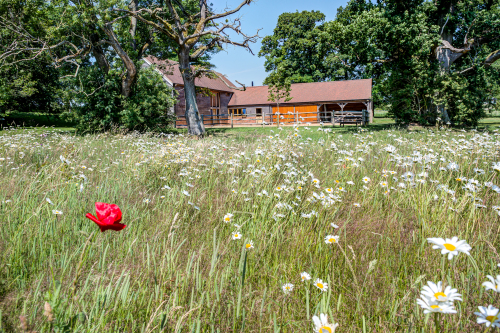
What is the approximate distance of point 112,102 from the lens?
1436 cm

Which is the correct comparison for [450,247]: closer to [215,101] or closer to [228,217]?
[228,217]

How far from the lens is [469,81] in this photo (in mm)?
16922

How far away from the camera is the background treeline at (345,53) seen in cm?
1367

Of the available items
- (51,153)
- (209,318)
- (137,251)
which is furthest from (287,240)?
(51,153)

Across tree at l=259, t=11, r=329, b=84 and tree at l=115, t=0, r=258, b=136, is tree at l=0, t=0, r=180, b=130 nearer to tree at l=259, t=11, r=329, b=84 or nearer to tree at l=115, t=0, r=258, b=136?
tree at l=115, t=0, r=258, b=136

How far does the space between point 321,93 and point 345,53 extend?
722 inches

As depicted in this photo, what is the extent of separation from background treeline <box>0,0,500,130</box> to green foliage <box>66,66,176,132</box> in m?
0.05

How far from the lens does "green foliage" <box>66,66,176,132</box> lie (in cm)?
1423

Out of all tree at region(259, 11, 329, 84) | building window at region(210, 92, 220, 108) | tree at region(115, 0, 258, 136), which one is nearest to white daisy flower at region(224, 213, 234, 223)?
tree at region(115, 0, 258, 136)

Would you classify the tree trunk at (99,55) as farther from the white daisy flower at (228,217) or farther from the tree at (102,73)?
the white daisy flower at (228,217)

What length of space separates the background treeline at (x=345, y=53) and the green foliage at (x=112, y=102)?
49mm

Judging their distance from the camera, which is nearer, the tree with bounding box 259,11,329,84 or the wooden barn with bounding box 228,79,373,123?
the wooden barn with bounding box 228,79,373,123

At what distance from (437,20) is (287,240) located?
64.2ft

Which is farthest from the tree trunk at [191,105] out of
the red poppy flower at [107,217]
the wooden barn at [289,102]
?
the wooden barn at [289,102]
